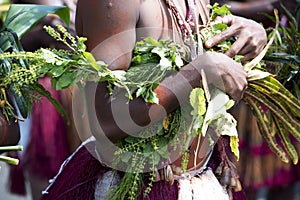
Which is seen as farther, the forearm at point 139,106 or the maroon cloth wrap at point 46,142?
the maroon cloth wrap at point 46,142

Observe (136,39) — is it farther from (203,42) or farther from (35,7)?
(35,7)

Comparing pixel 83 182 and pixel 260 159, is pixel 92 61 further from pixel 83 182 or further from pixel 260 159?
pixel 260 159

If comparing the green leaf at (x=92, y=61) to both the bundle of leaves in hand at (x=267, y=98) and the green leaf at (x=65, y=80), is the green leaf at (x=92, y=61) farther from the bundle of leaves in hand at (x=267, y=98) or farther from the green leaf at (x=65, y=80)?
the bundle of leaves in hand at (x=267, y=98)

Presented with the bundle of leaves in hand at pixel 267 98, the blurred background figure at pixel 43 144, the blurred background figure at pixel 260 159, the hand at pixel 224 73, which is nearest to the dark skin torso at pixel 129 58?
the hand at pixel 224 73

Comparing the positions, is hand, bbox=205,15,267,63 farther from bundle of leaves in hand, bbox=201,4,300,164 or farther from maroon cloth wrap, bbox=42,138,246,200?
maroon cloth wrap, bbox=42,138,246,200

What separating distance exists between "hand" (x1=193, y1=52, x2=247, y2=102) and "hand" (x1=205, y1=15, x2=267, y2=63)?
0.22 ft

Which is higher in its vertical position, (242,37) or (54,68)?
(54,68)

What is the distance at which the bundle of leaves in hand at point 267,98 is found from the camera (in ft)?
5.93

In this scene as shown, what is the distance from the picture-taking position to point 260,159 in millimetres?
3258

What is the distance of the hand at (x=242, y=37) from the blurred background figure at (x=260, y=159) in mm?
1194

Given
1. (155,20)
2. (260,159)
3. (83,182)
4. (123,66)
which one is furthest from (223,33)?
(260,159)

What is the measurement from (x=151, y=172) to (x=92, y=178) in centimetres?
21

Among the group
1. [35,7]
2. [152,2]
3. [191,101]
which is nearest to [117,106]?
[191,101]

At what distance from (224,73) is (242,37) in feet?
0.65
